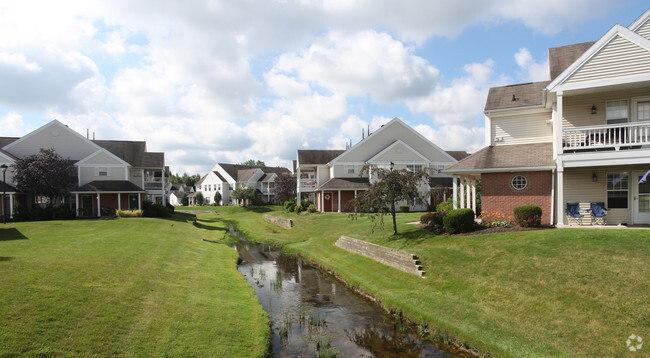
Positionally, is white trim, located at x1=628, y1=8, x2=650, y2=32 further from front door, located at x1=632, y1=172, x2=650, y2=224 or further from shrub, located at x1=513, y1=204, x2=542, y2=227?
shrub, located at x1=513, y1=204, x2=542, y2=227

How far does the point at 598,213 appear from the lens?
54.5ft

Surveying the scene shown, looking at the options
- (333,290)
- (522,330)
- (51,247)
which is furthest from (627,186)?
(51,247)

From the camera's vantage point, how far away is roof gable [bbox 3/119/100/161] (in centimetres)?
3944

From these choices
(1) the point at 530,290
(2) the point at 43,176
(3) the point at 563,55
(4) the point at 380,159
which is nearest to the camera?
(1) the point at 530,290

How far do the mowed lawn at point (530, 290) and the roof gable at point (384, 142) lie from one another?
26760 millimetres

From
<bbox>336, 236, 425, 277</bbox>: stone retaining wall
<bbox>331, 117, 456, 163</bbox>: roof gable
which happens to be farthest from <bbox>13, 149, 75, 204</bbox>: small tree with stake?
<bbox>336, 236, 425, 277</bbox>: stone retaining wall

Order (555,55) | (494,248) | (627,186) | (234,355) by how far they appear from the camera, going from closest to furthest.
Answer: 1. (234,355)
2. (494,248)
3. (627,186)
4. (555,55)

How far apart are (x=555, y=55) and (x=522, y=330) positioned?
725 inches

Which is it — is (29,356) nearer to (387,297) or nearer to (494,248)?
(387,297)

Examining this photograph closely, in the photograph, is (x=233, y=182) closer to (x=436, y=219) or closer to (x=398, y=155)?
(x=398, y=155)

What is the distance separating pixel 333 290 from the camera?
16.1m

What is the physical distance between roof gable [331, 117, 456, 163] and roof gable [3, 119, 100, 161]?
94.6 feet

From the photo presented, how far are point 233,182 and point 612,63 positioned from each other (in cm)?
7321

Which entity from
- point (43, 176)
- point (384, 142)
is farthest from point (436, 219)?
point (43, 176)
